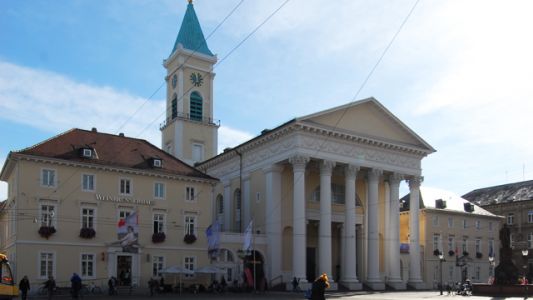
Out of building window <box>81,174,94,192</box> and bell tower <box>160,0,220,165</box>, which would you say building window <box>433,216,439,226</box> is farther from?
building window <box>81,174,94,192</box>

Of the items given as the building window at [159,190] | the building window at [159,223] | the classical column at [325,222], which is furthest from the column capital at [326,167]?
the building window at [159,223]

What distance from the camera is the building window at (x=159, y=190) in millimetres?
47031

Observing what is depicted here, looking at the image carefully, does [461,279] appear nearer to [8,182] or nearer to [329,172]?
[329,172]

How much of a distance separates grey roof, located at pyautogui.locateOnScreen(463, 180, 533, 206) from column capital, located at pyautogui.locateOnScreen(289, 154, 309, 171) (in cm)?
4488

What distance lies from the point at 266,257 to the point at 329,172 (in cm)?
882

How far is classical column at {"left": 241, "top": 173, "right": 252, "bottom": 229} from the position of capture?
56.4 meters

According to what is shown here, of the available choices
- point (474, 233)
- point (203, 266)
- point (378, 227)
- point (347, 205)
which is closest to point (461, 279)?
point (474, 233)

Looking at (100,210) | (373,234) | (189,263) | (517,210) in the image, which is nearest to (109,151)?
(100,210)

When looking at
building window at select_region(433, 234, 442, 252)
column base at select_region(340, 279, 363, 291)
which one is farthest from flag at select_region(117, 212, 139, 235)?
building window at select_region(433, 234, 442, 252)

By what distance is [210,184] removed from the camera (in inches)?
1945

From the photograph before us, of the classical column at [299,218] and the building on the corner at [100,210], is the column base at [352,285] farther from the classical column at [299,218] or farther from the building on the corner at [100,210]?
the building on the corner at [100,210]

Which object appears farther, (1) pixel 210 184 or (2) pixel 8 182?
(1) pixel 210 184

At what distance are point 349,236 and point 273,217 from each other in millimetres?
6707

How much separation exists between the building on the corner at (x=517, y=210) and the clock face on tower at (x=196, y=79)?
43.4 metres
